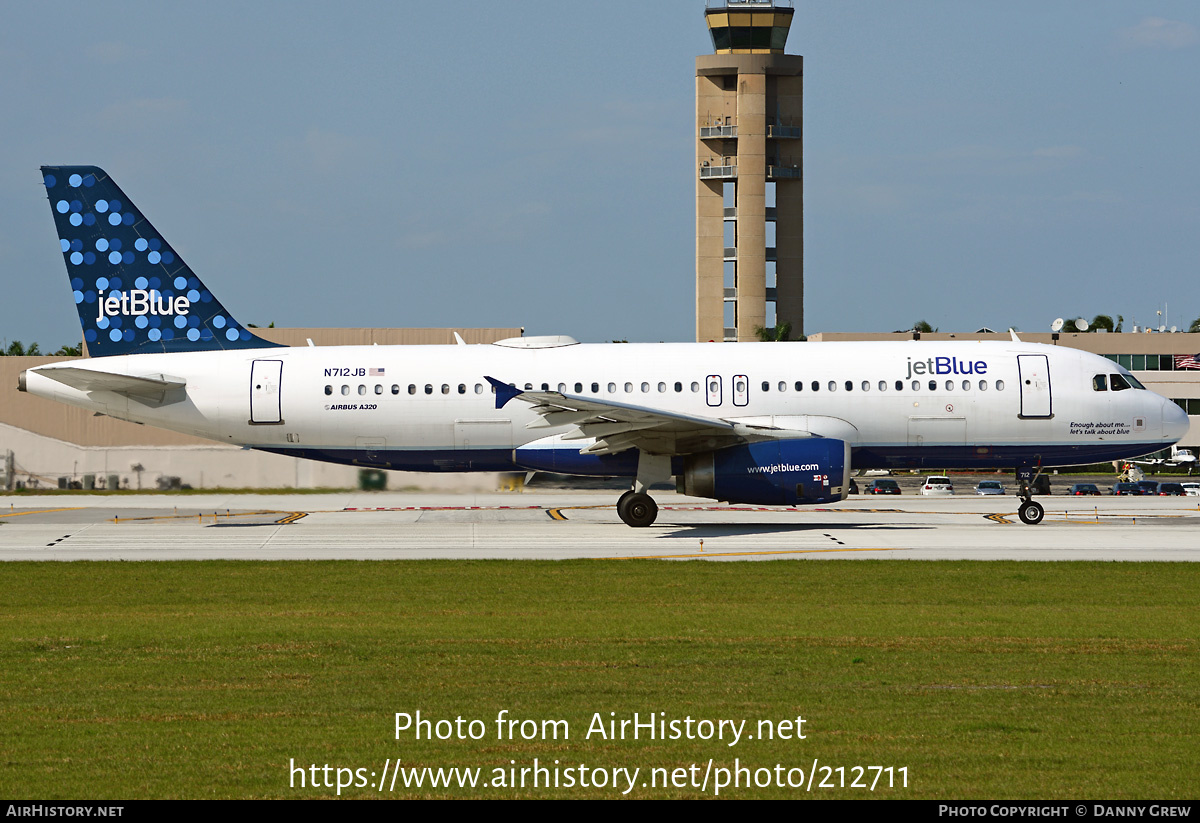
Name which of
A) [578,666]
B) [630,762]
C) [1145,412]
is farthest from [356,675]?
[1145,412]

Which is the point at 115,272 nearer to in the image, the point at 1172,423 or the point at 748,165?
the point at 1172,423

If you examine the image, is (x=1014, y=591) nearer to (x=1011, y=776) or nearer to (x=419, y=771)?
(x=1011, y=776)

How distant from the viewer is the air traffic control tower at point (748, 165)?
115188 millimetres

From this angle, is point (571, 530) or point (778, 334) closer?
point (571, 530)

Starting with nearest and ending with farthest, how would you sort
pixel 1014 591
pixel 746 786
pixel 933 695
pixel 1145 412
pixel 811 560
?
pixel 746 786, pixel 933 695, pixel 1014 591, pixel 811 560, pixel 1145 412

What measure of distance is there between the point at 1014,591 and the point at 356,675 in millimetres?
10730

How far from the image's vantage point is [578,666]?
12289 millimetres

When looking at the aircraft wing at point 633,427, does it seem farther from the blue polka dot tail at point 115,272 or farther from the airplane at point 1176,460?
the airplane at point 1176,460

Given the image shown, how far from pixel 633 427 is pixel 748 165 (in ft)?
303

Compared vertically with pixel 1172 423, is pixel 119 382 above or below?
above

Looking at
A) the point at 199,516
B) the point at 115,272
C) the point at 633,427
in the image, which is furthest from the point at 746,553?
the point at 115,272

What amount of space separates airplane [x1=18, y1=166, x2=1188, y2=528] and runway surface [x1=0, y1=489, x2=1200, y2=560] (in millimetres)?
1711

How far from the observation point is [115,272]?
31.0m

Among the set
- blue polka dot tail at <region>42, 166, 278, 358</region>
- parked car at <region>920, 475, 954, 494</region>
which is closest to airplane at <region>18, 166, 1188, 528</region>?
blue polka dot tail at <region>42, 166, 278, 358</region>
